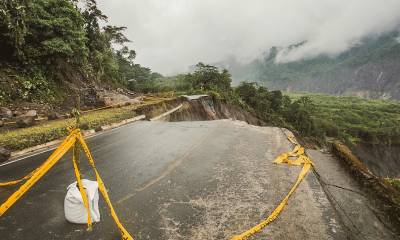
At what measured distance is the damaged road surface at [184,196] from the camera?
3.66 m

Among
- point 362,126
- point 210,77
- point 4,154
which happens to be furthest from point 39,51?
point 362,126

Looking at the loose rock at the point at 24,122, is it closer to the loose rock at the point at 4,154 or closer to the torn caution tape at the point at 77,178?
the loose rock at the point at 4,154

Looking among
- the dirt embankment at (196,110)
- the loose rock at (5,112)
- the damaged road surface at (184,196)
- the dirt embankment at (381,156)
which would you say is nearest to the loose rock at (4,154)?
the damaged road surface at (184,196)

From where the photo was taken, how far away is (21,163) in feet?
23.7

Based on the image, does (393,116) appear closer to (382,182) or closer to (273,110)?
(273,110)

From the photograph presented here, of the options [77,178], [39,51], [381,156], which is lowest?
[381,156]

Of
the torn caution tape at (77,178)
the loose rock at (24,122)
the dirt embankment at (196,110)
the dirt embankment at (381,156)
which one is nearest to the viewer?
the torn caution tape at (77,178)

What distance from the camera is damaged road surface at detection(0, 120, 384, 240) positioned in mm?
3658

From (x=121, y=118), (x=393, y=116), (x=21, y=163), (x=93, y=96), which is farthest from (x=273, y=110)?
(x=393, y=116)

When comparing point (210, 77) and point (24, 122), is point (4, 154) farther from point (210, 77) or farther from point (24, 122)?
point (210, 77)

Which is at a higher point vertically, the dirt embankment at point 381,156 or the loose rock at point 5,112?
the loose rock at point 5,112

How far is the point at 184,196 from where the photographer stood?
471 centimetres

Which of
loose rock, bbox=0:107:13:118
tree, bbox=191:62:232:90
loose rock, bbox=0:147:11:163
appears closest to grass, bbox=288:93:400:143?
tree, bbox=191:62:232:90

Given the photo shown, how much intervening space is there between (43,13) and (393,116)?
405ft
